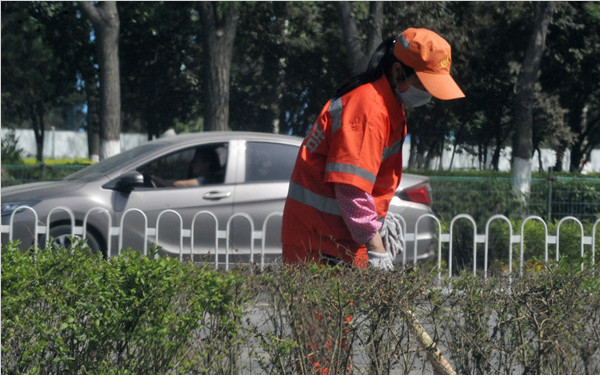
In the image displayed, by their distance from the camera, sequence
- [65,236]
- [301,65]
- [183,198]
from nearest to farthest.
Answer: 1. [65,236]
2. [183,198]
3. [301,65]

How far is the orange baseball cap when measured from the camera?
3.40 metres

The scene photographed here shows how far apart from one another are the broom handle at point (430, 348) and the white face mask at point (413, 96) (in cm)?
92

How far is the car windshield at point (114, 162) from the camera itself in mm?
8078

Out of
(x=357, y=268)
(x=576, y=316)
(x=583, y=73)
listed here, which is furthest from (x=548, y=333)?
(x=583, y=73)

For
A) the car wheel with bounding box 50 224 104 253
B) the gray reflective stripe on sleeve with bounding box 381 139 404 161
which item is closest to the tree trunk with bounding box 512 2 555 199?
the car wheel with bounding box 50 224 104 253

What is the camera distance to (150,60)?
30688 millimetres

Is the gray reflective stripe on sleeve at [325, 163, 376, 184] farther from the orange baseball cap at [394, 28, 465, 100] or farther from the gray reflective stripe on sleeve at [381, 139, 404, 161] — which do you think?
the orange baseball cap at [394, 28, 465, 100]

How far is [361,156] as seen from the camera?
10.9 ft

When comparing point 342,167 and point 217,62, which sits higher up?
point 217,62

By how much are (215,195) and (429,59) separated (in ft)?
15.7

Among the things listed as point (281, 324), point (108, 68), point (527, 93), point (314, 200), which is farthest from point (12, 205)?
point (527, 93)

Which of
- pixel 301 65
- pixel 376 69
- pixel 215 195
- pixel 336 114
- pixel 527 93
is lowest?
pixel 215 195

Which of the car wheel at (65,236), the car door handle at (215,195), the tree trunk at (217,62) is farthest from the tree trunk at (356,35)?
the car wheel at (65,236)

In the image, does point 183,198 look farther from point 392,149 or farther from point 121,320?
point 121,320
